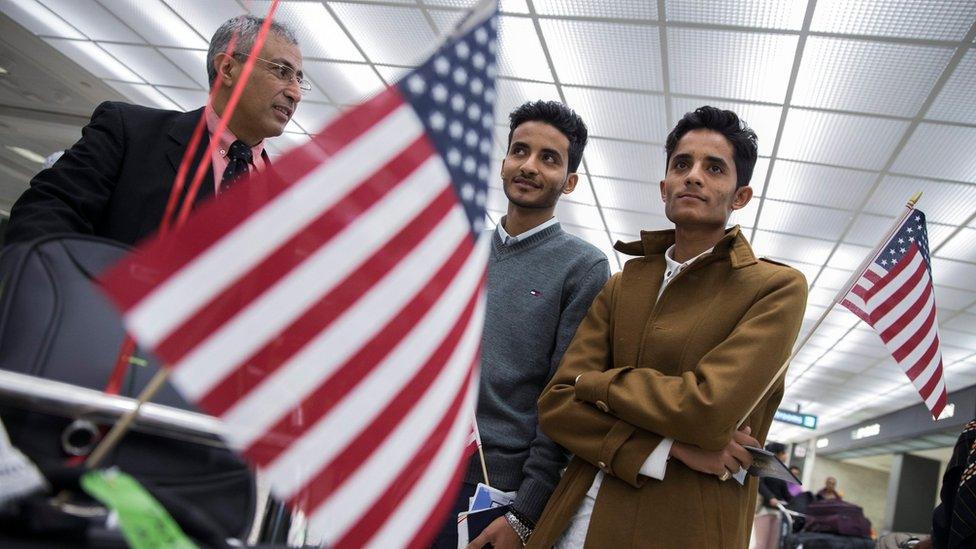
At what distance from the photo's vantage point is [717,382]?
1.24 metres

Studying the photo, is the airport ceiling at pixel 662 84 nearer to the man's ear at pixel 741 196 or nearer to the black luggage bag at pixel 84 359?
the man's ear at pixel 741 196

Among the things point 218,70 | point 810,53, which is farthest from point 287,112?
point 810,53

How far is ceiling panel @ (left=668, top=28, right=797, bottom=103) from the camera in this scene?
406 centimetres

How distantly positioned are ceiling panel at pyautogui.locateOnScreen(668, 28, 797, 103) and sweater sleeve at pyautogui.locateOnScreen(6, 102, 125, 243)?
3356 mm

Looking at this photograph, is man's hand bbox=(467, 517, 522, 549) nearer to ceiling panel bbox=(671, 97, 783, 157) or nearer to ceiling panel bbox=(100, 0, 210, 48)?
ceiling panel bbox=(671, 97, 783, 157)

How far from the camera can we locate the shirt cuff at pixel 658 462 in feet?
4.20

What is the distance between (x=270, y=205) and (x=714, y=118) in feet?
3.71

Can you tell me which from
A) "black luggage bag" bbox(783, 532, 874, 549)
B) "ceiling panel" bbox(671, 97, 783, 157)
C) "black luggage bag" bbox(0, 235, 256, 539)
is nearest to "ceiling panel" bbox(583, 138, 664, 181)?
"ceiling panel" bbox(671, 97, 783, 157)

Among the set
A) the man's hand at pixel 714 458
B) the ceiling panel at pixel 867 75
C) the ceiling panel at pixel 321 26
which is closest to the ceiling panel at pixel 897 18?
the ceiling panel at pixel 867 75

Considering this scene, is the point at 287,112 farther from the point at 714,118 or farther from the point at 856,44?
the point at 856,44

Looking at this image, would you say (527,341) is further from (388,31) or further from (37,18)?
(37,18)

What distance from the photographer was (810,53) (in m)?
4.06

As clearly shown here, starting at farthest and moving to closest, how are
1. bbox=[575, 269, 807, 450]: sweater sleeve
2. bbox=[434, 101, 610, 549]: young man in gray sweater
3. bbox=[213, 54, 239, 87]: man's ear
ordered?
bbox=[213, 54, 239, 87]: man's ear < bbox=[434, 101, 610, 549]: young man in gray sweater < bbox=[575, 269, 807, 450]: sweater sleeve

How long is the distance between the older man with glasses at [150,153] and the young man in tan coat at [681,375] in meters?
0.86
